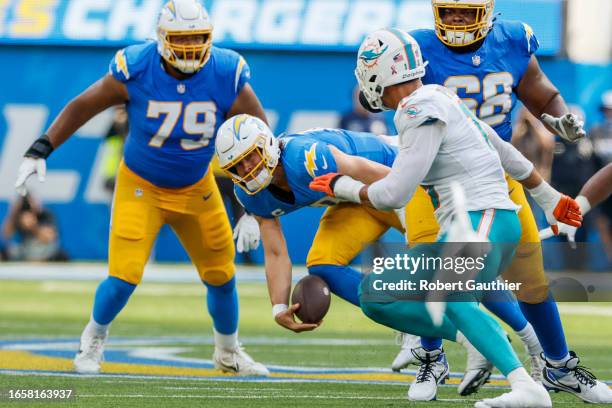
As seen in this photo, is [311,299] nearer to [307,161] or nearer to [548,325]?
[307,161]

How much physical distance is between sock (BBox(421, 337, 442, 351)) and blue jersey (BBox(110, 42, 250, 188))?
64.1 inches

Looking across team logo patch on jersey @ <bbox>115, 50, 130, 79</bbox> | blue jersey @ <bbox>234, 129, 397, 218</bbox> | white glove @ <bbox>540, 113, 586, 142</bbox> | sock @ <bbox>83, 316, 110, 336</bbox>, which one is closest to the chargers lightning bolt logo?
blue jersey @ <bbox>234, 129, 397, 218</bbox>

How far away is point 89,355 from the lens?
22.5ft

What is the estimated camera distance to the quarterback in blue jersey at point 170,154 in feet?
22.4

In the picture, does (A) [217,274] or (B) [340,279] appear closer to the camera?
(B) [340,279]

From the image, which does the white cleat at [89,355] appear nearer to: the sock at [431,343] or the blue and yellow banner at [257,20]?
the sock at [431,343]

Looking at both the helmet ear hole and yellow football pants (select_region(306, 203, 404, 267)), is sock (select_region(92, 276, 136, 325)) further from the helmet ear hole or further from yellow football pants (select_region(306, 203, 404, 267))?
the helmet ear hole

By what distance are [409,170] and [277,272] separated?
112 centimetres

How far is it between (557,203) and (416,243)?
0.69 metres

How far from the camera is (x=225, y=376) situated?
6.83 m

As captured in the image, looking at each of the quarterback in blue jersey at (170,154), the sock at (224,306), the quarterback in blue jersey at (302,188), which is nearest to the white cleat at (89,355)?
the quarterback in blue jersey at (170,154)

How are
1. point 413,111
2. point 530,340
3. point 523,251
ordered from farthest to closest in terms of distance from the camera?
1. point 530,340
2. point 523,251
3. point 413,111

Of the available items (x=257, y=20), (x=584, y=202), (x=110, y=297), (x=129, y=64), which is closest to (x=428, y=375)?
(x=584, y=202)

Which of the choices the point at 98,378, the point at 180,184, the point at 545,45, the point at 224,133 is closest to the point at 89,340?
the point at 98,378
